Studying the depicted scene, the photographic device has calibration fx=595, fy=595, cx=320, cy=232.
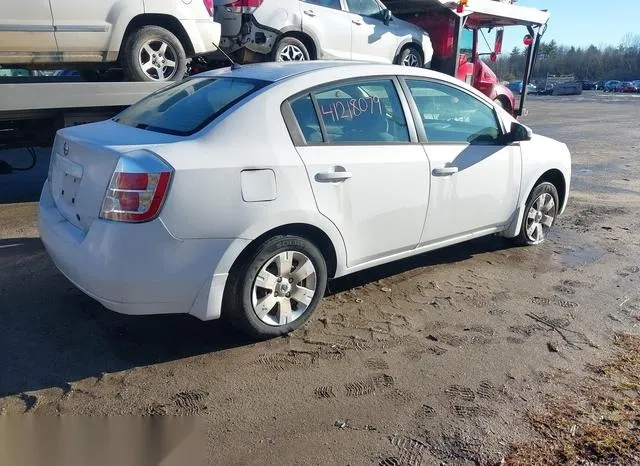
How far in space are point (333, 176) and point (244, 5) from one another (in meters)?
5.01

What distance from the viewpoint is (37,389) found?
10.5 feet

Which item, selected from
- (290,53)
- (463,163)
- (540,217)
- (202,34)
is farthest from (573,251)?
(202,34)

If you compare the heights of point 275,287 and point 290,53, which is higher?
point 290,53

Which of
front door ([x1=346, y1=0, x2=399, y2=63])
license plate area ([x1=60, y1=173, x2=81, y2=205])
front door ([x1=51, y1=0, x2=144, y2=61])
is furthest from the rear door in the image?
license plate area ([x1=60, y1=173, x2=81, y2=205])

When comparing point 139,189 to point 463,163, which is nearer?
point 139,189

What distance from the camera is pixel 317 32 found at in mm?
8414

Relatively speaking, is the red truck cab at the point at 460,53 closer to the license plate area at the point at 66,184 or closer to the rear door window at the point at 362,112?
the rear door window at the point at 362,112

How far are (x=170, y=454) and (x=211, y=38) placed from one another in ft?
18.4

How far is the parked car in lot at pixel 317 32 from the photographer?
793cm

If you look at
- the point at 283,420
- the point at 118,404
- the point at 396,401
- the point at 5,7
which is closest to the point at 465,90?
the point at 396,401

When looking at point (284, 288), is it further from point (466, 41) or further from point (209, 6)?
point (466, 41)

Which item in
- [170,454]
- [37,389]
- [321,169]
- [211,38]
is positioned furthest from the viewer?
[211,38]

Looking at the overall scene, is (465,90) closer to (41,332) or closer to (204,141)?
(204,141)

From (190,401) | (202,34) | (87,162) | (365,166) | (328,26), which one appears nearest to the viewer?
(190,401)
